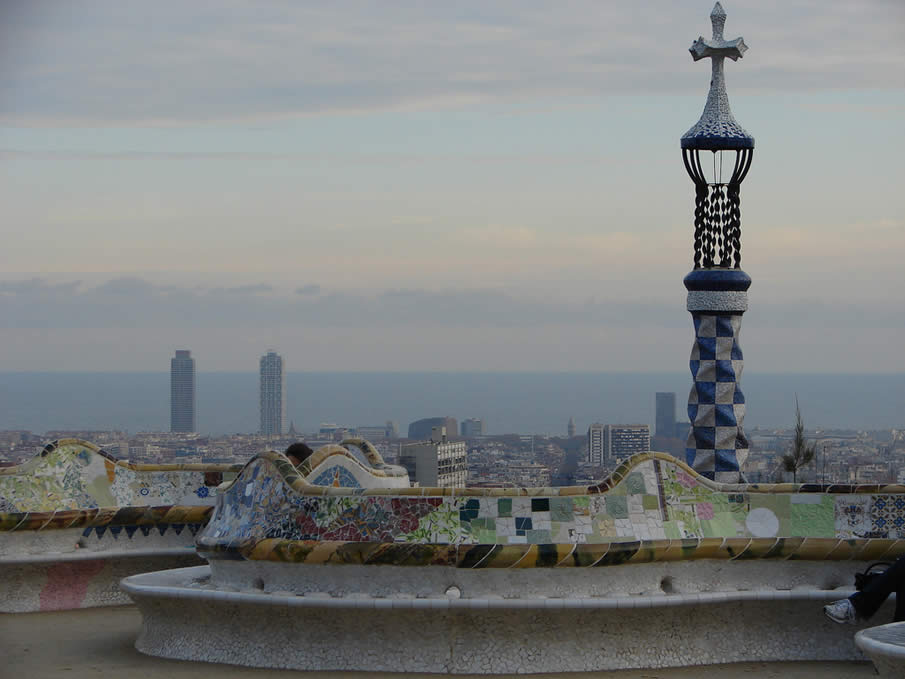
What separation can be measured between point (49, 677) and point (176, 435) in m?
21.6

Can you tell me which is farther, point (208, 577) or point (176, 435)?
point (176, 435)

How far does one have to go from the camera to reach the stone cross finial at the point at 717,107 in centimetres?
1430

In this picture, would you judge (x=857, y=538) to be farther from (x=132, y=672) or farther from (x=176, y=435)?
(x=176, y=435)

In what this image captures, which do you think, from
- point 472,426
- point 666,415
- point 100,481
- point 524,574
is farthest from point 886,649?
point 472,426

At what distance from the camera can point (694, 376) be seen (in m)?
14.2

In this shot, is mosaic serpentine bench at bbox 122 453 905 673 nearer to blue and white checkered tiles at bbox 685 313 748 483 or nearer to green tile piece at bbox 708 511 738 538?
green tile piece at bbox 708 511 738 538

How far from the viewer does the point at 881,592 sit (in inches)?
404

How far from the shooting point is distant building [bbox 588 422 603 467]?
18.9 m

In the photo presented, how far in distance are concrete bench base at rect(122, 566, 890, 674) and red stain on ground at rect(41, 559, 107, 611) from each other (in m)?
2.85

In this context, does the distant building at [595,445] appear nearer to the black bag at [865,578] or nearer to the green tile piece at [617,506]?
the green tile piece at [617,506]

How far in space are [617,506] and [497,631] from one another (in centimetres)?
116

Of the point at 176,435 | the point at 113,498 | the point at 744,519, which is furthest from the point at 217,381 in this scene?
the point at 744,519

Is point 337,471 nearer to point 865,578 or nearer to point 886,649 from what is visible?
point 865,578

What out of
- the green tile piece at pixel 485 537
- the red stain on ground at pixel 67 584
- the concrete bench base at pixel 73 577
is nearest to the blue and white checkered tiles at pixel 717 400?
the green tile piece at pixel 485 537
